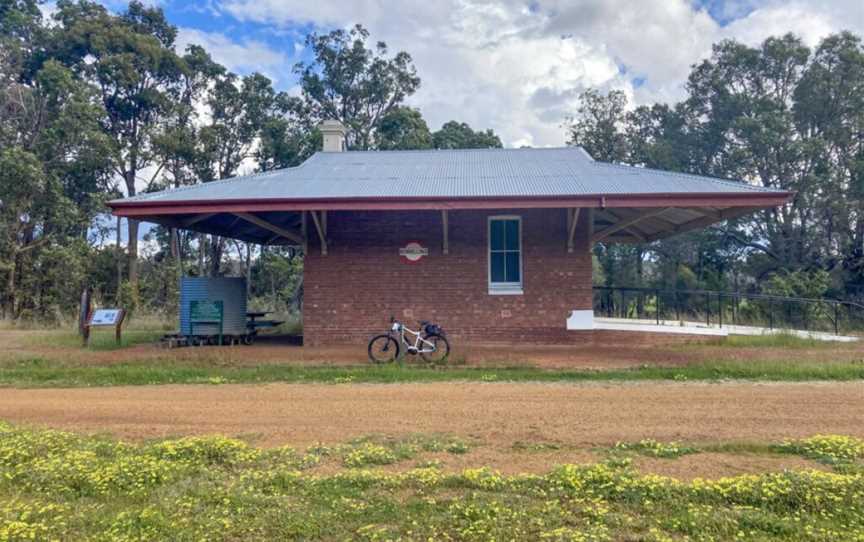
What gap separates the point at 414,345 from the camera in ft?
37.2

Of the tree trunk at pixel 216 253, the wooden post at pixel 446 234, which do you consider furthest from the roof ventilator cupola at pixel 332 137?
the tree trunk at pixel 216 253

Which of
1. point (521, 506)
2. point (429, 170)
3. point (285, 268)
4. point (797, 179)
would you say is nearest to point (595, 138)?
point (797, 179)

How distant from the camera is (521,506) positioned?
397 cm

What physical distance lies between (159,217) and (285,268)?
51.6 ft

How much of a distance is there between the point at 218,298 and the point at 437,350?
5.83m

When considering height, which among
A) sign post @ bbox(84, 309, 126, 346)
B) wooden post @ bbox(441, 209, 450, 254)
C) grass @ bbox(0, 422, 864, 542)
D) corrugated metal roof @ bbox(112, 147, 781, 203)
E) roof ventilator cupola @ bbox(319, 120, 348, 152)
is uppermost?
roof ventilator cupola @ bbox(319, 120, 348, 152)

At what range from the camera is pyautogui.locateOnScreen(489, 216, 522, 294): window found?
13211 mm

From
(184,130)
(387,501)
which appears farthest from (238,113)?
(387,501)

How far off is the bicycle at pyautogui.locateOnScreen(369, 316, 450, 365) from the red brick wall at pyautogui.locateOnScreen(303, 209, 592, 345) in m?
1.74

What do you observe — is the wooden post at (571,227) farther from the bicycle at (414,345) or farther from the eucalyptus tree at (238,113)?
the eucalyptus tree at (238,113)

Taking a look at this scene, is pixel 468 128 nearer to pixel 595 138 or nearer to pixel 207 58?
pixel 595 138

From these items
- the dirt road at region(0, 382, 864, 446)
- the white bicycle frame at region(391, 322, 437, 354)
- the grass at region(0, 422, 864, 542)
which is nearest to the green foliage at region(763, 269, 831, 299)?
the dirt road at region(0, 382, 864, 446)

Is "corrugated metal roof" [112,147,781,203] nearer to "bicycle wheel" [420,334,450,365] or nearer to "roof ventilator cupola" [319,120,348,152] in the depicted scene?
"roof ventilator cupola" [319,120,348,152]

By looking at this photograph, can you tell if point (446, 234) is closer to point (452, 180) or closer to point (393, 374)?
point (452, 180)
